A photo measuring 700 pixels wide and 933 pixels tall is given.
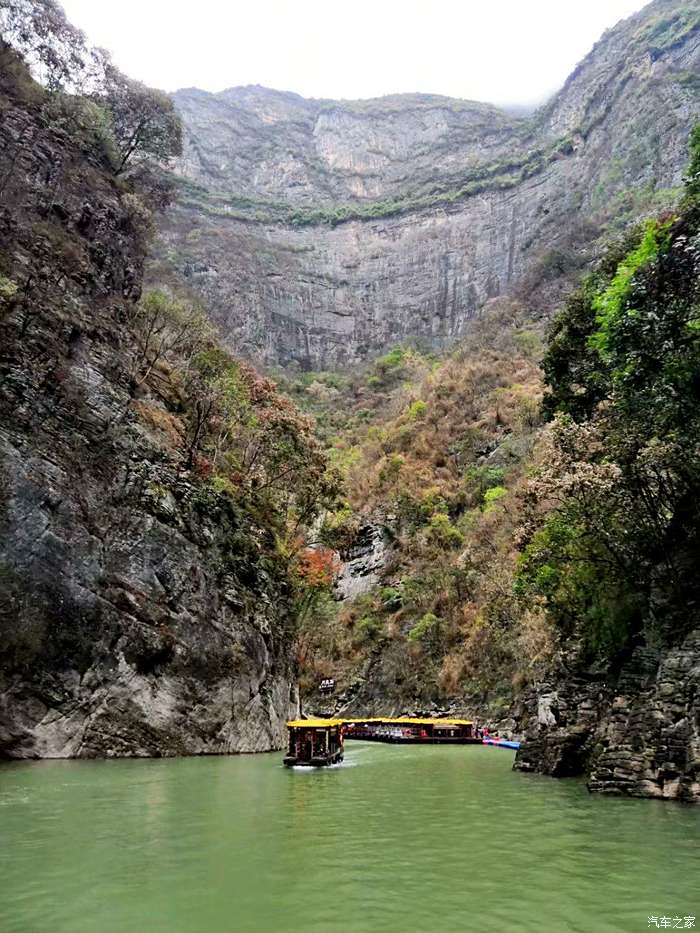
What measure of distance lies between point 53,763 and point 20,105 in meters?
27.6

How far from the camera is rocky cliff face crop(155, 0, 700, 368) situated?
78438 mm

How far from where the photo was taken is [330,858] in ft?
33.4

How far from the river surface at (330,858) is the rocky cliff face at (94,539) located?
4.55 metres

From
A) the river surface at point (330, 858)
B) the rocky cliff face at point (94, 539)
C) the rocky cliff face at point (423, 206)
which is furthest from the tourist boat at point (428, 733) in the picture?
the rocky cliff face at point (423, 206)

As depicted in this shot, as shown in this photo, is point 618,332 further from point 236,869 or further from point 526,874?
point 236,869

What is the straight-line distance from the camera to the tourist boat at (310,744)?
2231 centimetres

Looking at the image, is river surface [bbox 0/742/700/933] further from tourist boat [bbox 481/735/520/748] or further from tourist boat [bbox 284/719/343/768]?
tourist boat [bbox 481/735/520/748]

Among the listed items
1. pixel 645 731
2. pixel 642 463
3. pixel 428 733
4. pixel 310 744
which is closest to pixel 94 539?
pixel 310 744

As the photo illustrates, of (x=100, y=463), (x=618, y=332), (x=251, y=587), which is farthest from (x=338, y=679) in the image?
(x=618, y=332)

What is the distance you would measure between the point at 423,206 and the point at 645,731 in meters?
93.3

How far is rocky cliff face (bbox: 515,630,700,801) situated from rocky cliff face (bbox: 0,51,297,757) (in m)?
12.9

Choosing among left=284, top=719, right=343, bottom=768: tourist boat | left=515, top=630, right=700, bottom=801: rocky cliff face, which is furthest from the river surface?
left=284, top=719, right=343, bottom=768: tourist boat

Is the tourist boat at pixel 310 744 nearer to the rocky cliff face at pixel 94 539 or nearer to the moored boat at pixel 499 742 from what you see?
the rocky cliff face at pixel 94 539

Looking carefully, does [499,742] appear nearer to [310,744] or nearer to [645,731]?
[310,744]
